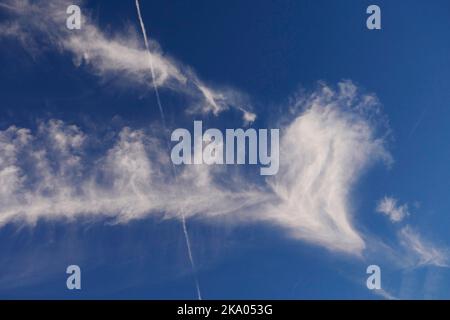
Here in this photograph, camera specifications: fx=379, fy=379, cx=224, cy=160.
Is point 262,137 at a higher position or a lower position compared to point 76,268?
higher

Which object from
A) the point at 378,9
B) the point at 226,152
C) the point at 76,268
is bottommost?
the point at 76,268
